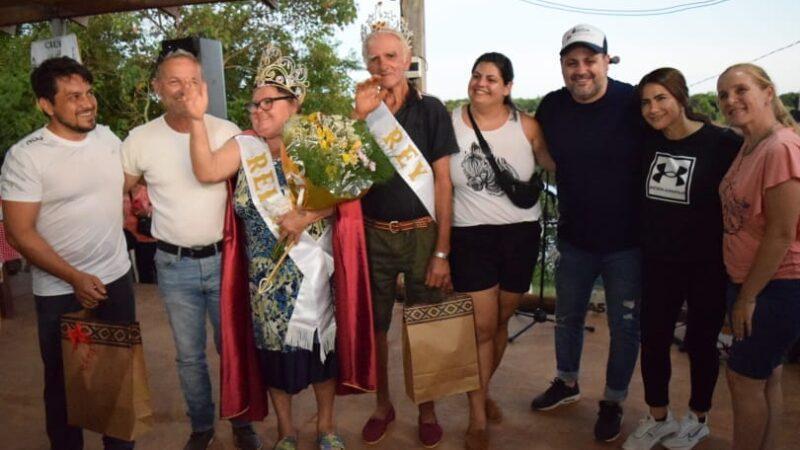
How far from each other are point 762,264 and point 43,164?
8.01ft

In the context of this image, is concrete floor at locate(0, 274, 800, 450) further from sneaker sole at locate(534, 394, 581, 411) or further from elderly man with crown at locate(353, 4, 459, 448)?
elderly man with crown at locate(353, 4, 459, 448)

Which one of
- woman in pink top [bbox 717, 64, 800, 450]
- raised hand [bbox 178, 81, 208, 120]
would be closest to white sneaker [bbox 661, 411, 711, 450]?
woman in pink top [bbox 717, 64, 800, 450]

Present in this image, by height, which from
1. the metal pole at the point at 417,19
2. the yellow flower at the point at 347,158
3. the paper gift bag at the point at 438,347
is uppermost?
the metal pole at the point at 417,19

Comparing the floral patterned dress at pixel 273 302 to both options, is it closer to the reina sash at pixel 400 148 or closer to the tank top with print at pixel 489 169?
the reina sash at pixel 400 148

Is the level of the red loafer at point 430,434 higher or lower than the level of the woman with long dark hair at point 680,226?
lower

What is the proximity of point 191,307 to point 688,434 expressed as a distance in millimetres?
2187

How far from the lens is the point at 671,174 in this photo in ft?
7.05

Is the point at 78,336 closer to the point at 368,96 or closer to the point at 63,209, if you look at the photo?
the point at 63,209

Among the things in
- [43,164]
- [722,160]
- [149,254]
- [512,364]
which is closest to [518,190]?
[722,160]

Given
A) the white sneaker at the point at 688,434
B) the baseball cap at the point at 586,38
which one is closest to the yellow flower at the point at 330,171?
the baseball cap at the point at 586,38

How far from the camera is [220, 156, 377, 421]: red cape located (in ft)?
7.50

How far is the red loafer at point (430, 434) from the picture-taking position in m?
2.54

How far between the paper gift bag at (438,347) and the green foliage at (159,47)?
242 inches

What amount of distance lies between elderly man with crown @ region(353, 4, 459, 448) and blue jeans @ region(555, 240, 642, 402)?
2.06 ft
